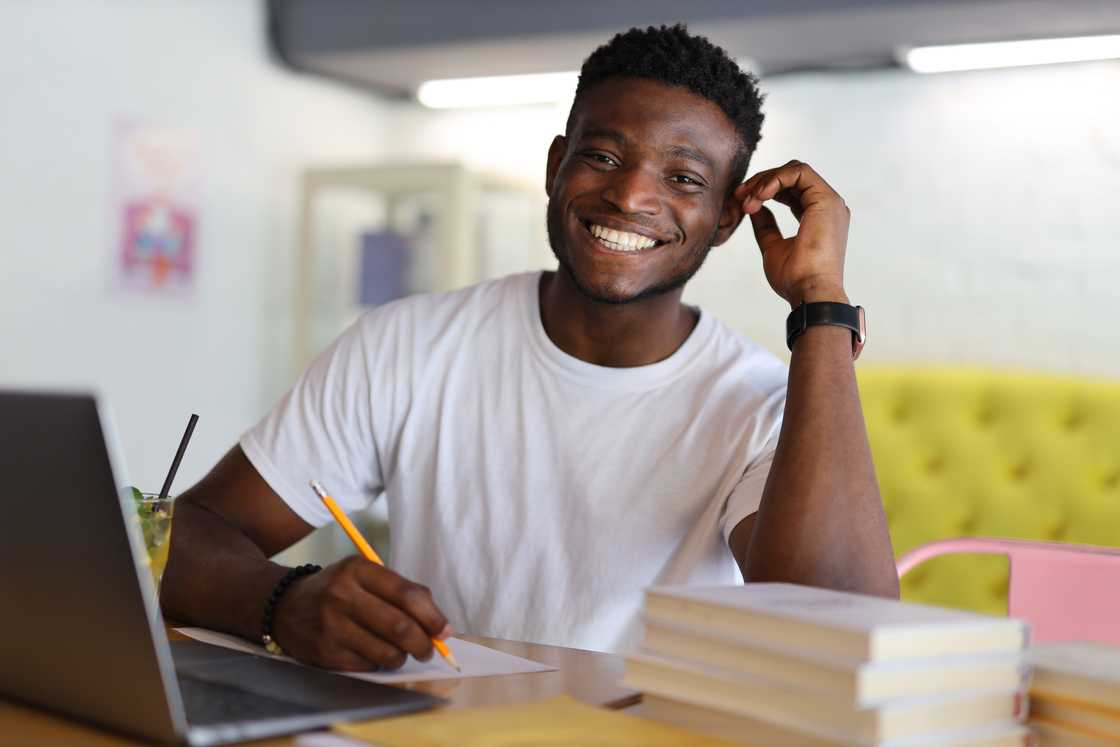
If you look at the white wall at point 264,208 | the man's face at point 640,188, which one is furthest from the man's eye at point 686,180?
the white wall at point 264,208

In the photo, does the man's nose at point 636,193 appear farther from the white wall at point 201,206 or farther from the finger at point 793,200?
the white wall at point 201,206

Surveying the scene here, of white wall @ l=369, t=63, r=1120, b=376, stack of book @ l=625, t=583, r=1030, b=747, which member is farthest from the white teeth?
white wall @ l=369, t=63, r=1120, b=376

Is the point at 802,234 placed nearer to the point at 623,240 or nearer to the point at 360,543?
the point at 623,240

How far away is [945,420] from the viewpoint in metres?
2.72

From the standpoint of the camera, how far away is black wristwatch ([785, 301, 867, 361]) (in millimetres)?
1319

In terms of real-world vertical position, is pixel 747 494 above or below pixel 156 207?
below

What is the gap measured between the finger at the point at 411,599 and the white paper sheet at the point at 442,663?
0.04 m

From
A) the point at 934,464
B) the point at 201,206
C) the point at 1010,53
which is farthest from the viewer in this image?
the point at 201,206

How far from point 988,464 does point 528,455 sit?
4.93ft

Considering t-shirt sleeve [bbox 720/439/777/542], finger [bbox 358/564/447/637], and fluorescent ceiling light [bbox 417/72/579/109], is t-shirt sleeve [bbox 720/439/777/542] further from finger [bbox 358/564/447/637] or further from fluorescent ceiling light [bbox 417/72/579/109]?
fluorescent ceiling light [bbox 417/72/579/109]

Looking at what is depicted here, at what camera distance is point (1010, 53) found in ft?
9.50

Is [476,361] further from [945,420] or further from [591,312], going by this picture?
[945,420]

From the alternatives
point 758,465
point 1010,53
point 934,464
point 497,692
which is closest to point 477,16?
point 1010,53

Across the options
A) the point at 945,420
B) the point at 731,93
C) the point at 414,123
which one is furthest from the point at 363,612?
the point at 414,123
